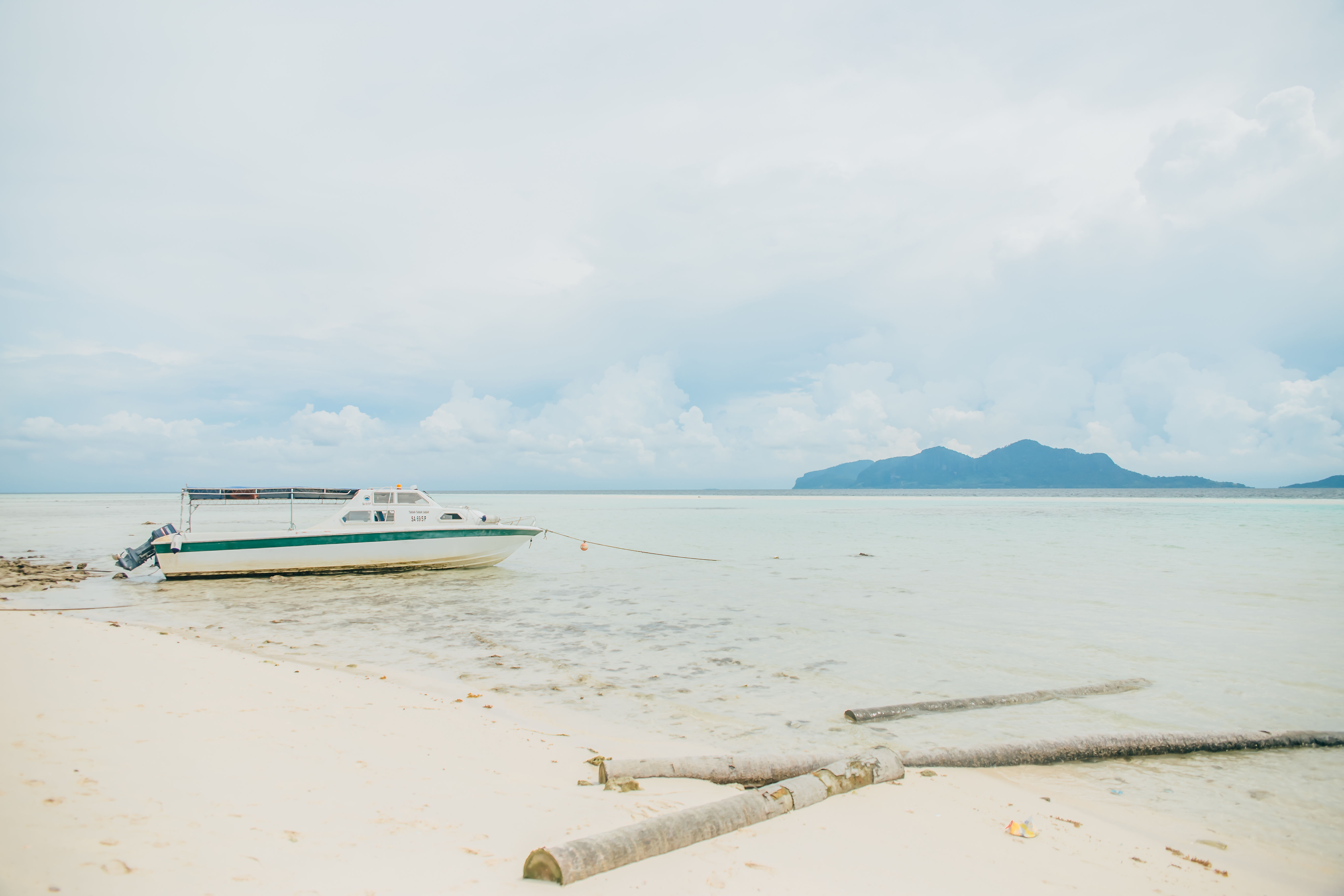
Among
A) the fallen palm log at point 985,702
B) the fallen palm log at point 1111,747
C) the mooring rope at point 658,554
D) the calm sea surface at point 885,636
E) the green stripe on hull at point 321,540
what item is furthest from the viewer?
the mooring rope at point 658,554

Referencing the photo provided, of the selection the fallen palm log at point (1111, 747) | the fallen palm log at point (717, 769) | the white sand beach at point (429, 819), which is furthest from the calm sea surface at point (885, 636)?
the fallen palm log at point (717, 769)

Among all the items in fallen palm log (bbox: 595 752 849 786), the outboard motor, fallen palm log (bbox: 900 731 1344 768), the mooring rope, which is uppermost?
the outboard motor

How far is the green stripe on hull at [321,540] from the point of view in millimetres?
19453

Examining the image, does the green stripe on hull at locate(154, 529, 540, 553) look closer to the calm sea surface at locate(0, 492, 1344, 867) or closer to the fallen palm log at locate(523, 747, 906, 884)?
the calm sea surface at locate(0, 492, 1344, 867)

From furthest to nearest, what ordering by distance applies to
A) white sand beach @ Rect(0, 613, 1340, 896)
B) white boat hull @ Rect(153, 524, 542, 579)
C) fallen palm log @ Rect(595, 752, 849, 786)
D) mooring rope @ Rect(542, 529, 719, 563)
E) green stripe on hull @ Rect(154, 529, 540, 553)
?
mooring rope @ Rect(542, 529, 719, 563) → white boat hull @ Rect(153, 524, 542, 579) → green stripe on hull @ Rect(154, 529, 540, 553) → fallen palm log @ Rect(595, 752, 849, 786) → white sand beach @ Rect(0, 613, 1340, 896)

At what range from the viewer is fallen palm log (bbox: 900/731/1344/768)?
585cm

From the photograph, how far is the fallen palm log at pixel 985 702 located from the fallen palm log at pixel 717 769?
2466mm

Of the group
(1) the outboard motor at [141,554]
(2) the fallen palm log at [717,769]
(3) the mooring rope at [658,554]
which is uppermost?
(1) the outboard motor at [141,554]

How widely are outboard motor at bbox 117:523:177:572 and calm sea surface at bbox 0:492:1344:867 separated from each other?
559 millimetres

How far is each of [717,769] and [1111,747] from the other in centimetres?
413

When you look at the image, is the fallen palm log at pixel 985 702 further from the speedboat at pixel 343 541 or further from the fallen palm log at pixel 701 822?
the speedboat at pixel 343 541

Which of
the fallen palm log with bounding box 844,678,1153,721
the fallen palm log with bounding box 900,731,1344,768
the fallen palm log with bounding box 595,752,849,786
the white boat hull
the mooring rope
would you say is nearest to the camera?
the fallen palm log with bounding box 595,752,849,786

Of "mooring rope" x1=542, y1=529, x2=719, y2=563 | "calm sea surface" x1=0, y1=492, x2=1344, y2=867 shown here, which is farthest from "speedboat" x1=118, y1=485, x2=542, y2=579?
"mooring rope" x1=542, y1=529, x2=719, y2=563

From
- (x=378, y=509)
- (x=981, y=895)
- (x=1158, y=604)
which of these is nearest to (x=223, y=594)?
(x=378, y=509)
